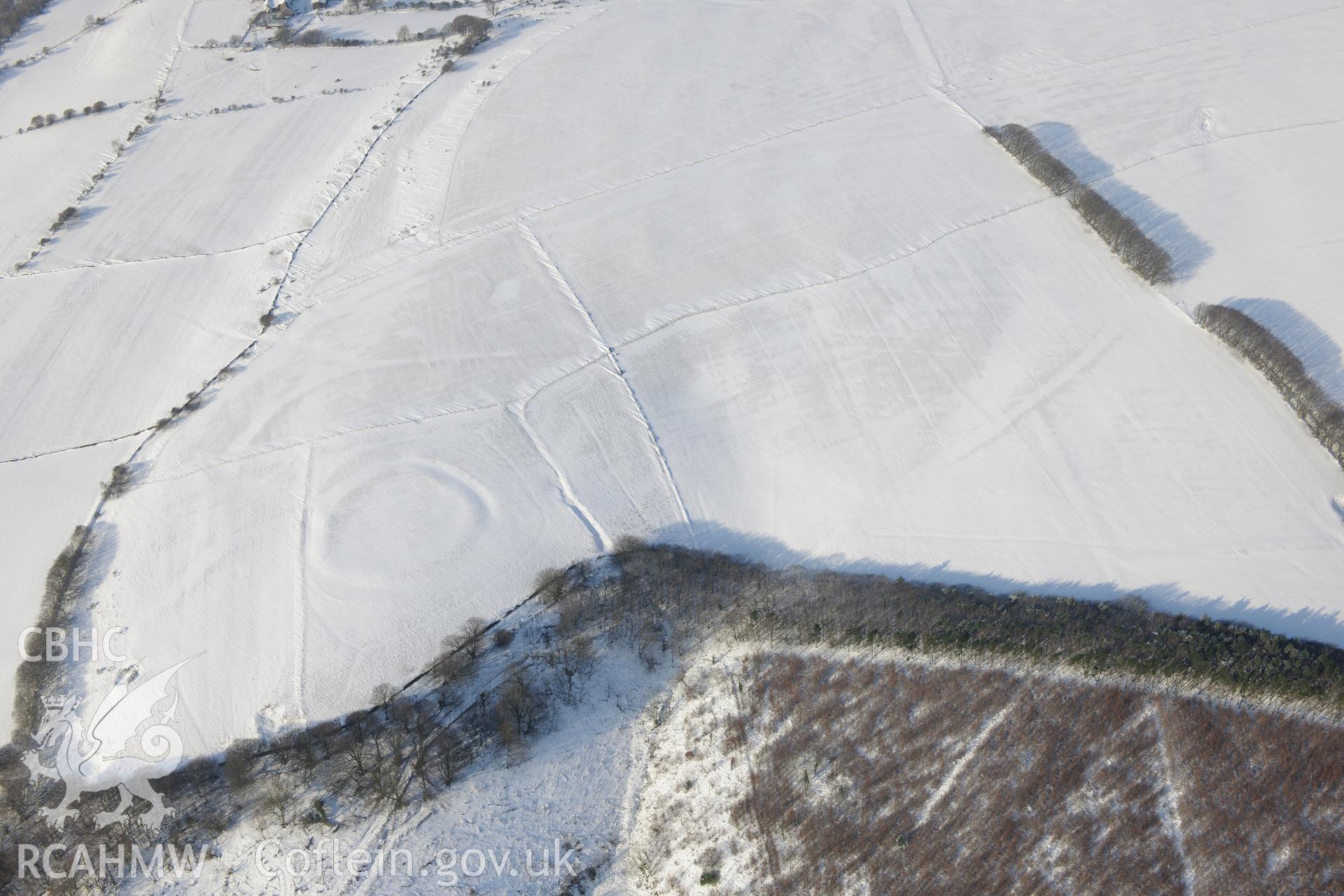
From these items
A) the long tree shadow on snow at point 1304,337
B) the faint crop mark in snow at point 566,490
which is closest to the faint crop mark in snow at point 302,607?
the faint crop mark in snow at point 566,490

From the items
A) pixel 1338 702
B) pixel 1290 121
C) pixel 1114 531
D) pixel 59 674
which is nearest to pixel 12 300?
pixel 59 674

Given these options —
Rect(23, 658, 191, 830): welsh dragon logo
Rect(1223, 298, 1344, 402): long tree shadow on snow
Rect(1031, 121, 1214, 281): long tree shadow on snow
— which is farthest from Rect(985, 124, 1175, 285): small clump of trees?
Rect(23, 658, 191, 830): welsh dragon logo

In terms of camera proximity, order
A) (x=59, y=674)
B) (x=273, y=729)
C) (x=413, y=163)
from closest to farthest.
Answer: (x=273, y=729)
(x=59, y=674)
(x=413, y=163)

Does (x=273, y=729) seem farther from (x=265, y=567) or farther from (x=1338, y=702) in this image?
(x=1338, y=702)

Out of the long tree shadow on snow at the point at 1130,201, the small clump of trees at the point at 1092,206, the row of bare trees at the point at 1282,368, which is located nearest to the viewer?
the row of bare trees at the point at 1282,368

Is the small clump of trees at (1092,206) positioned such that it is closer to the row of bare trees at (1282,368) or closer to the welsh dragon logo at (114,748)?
the row of bare trees at (1282,368)

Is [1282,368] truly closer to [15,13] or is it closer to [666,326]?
[666,326]
